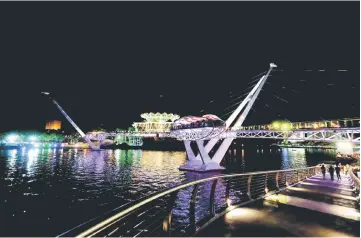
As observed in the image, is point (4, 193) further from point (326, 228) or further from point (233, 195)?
point (326, 228)

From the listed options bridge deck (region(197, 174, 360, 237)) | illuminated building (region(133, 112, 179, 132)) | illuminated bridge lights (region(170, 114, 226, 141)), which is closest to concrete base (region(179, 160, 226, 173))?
illuminated bridge lights (region(170, 114, 226, 141))

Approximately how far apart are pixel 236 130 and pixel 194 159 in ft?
32.9

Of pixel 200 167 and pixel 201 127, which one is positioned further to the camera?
pixel 201 127

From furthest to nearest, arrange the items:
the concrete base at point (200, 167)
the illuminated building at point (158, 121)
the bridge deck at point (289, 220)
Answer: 1. the illuminated building at point (158, 121)
2. the concrete base at point (200, 167)
3. the bridge deck at point (289, 220)

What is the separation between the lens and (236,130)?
48.8m

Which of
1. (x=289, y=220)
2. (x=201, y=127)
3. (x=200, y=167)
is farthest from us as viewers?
(x=201, y=127)

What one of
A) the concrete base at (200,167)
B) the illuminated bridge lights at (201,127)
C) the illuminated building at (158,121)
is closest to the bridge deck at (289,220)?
the concrete base at (200,167)

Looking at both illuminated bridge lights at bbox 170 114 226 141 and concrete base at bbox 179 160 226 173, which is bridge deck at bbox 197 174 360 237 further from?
illuminated bridge lights at bbox 170 114 226 141

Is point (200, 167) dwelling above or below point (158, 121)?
below

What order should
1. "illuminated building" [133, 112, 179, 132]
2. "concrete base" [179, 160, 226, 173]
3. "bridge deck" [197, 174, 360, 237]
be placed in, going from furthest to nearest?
"illuminated building" [133, 112, 179, 132], "concrete base" [179, 160, 226, 173], "bridge deck" [197, 174, 360, 237]

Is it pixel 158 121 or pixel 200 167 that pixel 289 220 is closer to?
pixel 200 167

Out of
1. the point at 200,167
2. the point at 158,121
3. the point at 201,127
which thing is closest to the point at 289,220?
the point at 200,167

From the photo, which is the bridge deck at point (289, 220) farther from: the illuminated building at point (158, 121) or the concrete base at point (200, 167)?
the illuminated building at point (158, 121)

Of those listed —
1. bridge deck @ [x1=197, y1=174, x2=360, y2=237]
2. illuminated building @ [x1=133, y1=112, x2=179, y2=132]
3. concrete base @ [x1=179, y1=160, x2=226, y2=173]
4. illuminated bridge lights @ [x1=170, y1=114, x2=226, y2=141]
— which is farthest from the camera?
illuminated building @ [x1=133, y1=112, x2=179, y2=132]
